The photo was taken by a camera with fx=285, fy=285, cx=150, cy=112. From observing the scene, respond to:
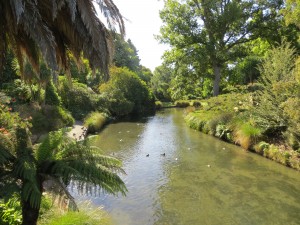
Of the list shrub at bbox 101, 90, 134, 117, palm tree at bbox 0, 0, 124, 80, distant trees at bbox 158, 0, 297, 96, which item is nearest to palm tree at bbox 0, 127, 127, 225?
palm tree at bbox 0, 0, 124, 80

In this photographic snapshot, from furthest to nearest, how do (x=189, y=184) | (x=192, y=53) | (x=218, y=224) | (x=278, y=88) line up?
(x=192, y=53), (x=278, y=88), (x=189, y=184), (x=218, y=224)

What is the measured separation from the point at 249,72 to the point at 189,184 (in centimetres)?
1947

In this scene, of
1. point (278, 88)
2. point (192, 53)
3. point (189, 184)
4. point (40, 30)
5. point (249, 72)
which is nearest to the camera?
point (40, 30)

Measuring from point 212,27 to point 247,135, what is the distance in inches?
518

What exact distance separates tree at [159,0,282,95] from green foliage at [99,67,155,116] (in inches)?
311

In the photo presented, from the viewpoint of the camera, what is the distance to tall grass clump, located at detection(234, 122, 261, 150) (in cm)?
1413

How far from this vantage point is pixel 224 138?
17.0 m

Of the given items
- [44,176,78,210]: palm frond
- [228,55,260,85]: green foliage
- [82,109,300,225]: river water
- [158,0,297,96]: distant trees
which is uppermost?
[158,0,297,96]: distant trees

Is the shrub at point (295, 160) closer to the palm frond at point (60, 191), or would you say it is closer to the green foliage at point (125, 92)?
the palm frond at point (60, 191)

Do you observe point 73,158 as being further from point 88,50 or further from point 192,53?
point 192,53

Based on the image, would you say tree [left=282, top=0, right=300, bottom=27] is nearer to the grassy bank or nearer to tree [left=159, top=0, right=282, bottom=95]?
the grassy bank

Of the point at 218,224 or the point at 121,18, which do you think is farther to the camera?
the point at 218,224

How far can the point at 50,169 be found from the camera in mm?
4973

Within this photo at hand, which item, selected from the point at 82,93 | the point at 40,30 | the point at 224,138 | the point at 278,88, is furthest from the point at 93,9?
the point at 82,93
